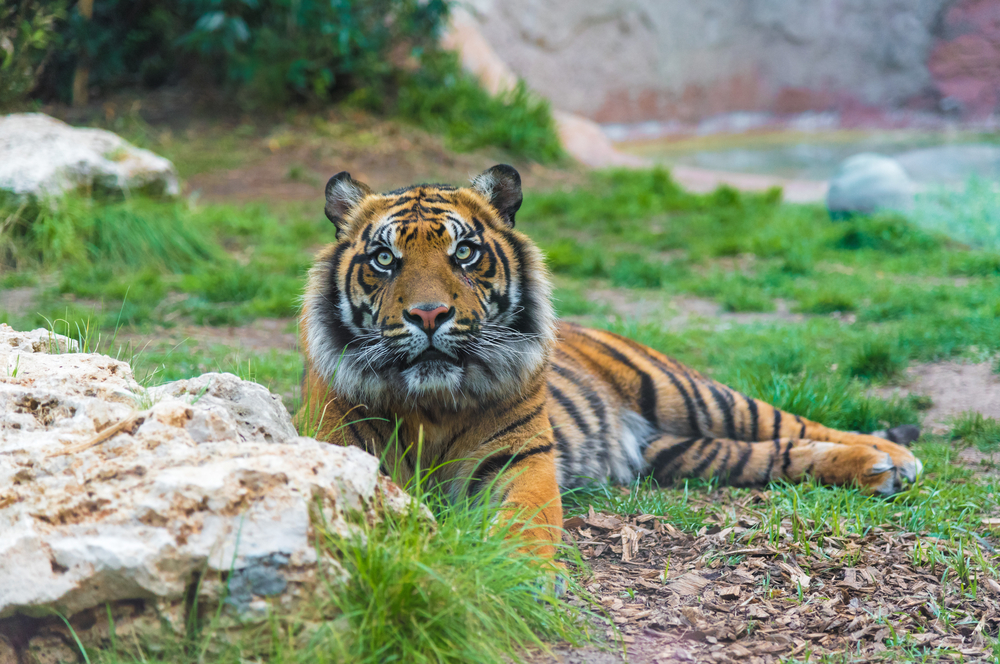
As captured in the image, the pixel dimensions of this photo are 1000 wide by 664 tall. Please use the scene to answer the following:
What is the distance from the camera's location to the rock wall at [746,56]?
2127 centimetres

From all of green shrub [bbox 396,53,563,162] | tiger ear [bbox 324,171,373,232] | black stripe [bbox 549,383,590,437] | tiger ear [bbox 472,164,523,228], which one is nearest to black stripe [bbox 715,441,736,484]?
black stripe [bbox 549,383,590,437]

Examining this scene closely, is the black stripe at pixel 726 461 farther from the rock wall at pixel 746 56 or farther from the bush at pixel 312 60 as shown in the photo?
the rock wall at pixel 746 56

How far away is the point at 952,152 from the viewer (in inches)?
614

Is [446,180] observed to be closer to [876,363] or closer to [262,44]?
[262,44]

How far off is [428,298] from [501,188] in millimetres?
676

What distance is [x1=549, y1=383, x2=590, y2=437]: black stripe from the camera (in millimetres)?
3592

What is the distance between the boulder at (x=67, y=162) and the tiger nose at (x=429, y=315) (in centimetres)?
544

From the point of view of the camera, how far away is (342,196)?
305cm

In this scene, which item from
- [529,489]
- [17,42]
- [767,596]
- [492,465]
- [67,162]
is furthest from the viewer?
[17,42]

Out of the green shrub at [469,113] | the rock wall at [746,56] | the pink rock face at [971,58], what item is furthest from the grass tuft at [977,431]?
the pink rock face at [971,58]

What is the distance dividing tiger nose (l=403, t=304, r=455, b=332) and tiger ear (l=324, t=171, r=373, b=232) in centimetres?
64

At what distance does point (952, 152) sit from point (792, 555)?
15.2 m

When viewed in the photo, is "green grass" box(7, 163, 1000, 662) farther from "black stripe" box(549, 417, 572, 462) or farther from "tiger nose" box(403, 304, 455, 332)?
"tiger nose" box(403, 304, 455, 332)

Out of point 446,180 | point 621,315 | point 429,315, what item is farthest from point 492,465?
point 446,180
